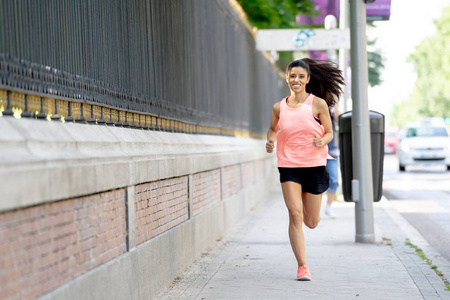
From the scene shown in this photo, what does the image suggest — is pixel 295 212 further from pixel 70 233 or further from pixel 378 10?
pixel 378 10

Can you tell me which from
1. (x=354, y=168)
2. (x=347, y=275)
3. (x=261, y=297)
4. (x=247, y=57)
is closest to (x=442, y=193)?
(x=247, y=57)

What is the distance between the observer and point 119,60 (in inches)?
286

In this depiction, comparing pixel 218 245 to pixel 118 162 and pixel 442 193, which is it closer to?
pixel 118 162

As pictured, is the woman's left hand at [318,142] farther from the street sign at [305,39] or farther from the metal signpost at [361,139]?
the street sign at [305,39]

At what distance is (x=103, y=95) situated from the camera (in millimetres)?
6711

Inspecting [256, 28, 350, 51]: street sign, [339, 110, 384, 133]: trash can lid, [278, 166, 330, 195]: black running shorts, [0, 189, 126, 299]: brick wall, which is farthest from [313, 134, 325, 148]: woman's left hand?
[256, 28, 350, 51]: street sign

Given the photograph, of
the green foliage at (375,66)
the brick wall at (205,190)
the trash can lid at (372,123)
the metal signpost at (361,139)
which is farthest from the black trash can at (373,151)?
the green foliage at (375,66)

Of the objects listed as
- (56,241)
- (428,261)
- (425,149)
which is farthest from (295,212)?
(425,149)

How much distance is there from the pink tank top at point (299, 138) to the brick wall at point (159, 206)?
3.40 ft

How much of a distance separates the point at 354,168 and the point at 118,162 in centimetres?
516

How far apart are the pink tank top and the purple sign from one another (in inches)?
162

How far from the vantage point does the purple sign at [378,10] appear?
1173cm

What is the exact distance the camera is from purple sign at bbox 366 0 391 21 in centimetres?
1173

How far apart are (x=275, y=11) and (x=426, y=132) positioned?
15.7 metres
